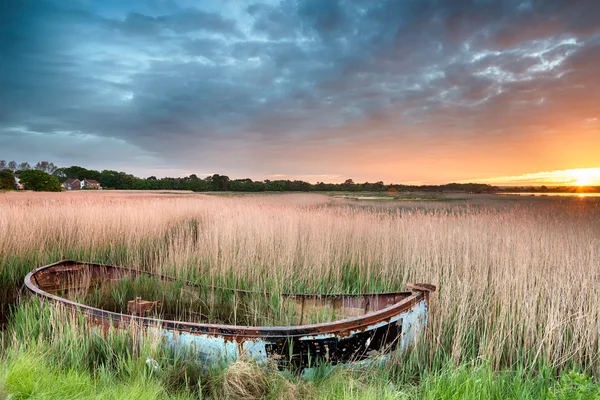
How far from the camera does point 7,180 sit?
145 ft

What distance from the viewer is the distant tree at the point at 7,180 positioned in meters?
43.3

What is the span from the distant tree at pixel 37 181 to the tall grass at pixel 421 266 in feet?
138

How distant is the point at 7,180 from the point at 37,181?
12.6 ft

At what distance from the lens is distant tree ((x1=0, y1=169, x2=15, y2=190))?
43.3m

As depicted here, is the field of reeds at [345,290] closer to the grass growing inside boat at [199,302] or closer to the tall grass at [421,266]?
the tall grass at [421,266]

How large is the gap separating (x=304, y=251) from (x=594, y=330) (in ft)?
15.4

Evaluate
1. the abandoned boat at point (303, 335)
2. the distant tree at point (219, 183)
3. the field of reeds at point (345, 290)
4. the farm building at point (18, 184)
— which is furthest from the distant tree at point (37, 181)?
the abandoned boat at point (303, 335)

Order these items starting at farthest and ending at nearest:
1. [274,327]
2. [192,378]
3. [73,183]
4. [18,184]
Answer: [73,183]
[18,184]
[192,378]
[274,327]

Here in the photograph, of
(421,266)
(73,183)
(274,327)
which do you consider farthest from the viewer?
(73,183)

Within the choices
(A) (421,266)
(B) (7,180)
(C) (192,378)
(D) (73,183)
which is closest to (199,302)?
(C) (192,378)

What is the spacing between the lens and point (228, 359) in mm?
3031

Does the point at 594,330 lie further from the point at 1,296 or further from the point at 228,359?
the point at 1,296

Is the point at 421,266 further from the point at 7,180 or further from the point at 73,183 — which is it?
the point at 73,183

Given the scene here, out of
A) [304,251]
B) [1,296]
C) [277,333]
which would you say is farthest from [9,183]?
[277,333]
